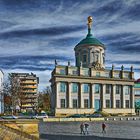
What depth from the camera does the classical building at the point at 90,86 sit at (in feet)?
299

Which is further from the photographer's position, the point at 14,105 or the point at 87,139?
the point at 14,105

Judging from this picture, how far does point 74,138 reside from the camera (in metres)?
32.9

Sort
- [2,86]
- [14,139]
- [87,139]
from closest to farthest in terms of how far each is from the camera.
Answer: [14,139]
[87,139]
[2,86]

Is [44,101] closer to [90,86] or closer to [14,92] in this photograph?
[14,92]

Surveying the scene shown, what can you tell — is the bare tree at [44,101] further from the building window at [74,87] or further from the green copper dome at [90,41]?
the building window at [74,87]

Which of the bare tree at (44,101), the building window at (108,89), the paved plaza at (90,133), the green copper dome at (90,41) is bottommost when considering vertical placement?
the paved plaza at (90,133)

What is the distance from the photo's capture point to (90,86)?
95250mm

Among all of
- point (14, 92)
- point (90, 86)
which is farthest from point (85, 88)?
point (14, 92)

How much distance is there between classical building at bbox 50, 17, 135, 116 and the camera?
299 feet

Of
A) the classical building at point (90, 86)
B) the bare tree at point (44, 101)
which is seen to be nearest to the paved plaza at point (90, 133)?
the classical building at point (90, 86)

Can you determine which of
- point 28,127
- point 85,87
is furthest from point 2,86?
point 28,127

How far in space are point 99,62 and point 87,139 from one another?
247ft

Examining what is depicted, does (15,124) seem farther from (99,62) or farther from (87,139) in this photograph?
(99,62)

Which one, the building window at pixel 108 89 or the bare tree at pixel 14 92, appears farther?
the building window at pixel 108 89
